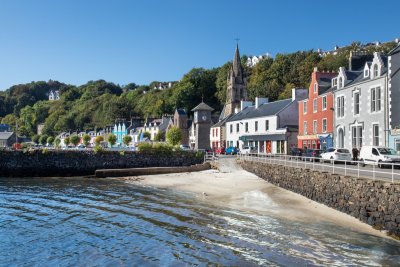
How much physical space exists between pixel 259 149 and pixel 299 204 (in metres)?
35.7

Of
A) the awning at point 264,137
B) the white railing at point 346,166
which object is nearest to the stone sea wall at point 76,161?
the awning at point 264,137

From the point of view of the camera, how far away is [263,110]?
195ft

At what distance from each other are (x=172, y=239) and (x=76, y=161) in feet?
126

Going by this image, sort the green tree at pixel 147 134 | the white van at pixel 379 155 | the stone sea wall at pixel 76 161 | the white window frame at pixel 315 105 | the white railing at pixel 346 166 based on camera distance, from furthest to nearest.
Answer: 1. the green tree at pixel 147 134
2. the stone sea wall at pixel 76 161
3. the white window frame at pixel 315 105
4. the white van at pixel 379 155
5. the white railing at pixel 346 166

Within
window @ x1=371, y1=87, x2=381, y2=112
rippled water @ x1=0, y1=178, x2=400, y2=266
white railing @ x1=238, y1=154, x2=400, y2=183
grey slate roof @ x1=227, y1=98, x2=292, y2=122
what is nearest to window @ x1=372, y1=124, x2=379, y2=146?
window @ x1=371, y1=87, x2=381, y2=112

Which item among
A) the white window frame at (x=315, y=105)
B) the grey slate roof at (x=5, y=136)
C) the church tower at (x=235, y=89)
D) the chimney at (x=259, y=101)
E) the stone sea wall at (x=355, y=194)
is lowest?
the stone sea wall at (x=355, y=194)

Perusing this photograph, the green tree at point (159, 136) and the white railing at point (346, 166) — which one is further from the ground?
the green tree at point (159, 136)

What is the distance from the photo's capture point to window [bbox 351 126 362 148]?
34.0 metres

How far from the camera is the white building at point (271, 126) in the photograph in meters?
50.8

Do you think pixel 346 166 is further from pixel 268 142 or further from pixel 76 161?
pixel 76 161

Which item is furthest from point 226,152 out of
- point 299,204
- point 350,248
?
point 350,248

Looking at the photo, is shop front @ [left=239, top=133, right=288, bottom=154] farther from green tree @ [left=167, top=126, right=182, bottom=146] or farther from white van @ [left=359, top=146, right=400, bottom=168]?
white van @ [left=359, top=146, right=400, bottom=168]

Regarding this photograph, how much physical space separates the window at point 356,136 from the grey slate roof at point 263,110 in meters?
18.6

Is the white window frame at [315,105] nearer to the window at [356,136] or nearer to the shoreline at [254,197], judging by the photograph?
the window at [356,136]
